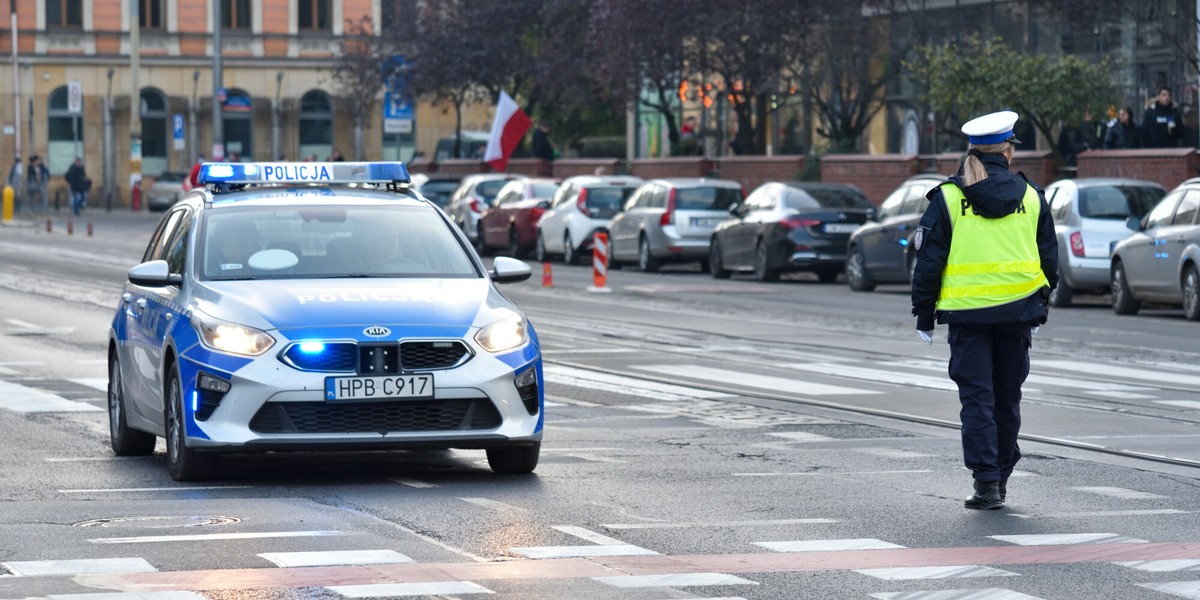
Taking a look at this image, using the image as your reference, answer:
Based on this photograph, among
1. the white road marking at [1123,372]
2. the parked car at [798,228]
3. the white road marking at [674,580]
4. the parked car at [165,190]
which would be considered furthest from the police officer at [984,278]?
the parked car at [165,190]

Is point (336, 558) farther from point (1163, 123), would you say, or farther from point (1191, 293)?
point (1163, 123)

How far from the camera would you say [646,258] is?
35.7 metres

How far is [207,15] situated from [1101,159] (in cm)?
5433

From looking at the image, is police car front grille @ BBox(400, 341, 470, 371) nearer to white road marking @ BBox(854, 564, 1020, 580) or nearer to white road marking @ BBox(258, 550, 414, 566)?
white road marking @ BBox(258, 550, 414, 566)

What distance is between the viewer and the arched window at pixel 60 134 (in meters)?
79.4

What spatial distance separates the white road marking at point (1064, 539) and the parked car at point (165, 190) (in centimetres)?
6573

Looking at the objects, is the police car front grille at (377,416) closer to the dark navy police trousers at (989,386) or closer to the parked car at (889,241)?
the dark navy police trousers at (989,386)

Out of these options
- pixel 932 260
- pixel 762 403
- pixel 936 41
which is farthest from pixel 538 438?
pixel 936 41

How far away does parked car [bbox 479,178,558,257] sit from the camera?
41.2 m

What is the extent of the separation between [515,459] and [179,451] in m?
1.57

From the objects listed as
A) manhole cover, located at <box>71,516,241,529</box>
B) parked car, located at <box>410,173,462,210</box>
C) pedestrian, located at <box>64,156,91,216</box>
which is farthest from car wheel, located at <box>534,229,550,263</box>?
pedestrian, located at <box>64,156,91,216</box>

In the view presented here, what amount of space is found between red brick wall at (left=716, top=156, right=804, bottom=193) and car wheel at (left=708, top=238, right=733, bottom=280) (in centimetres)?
922

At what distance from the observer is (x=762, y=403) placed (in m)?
14.8

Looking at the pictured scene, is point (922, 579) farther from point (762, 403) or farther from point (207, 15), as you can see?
point (207, 15)
